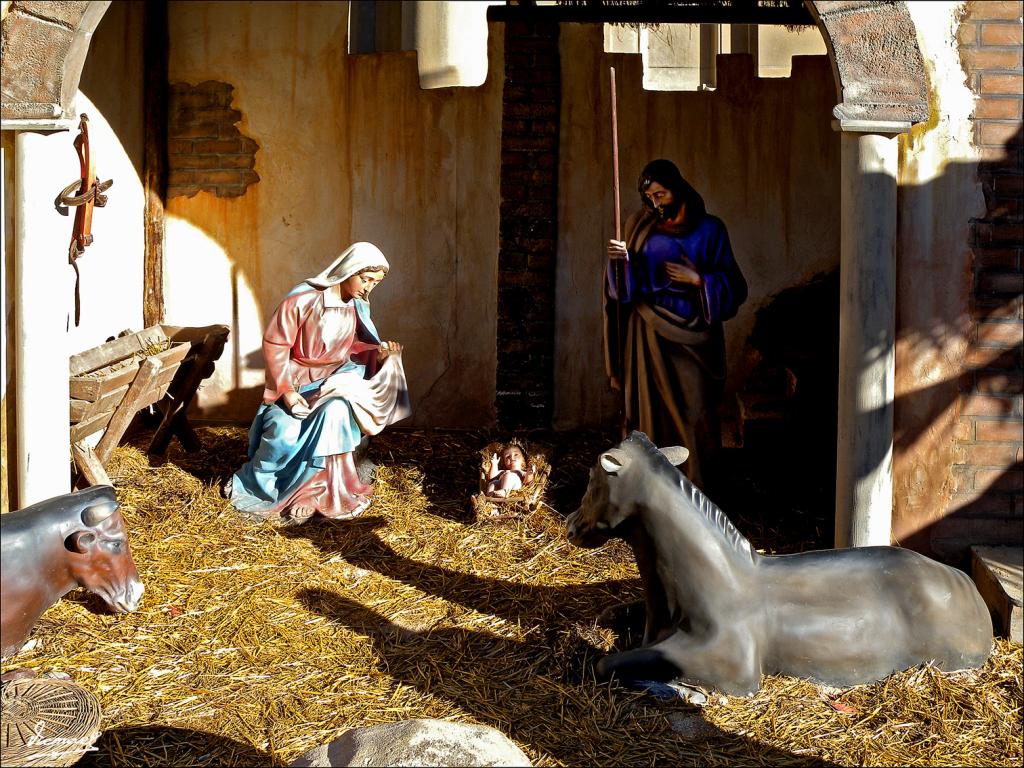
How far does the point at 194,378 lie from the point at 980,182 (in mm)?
5035

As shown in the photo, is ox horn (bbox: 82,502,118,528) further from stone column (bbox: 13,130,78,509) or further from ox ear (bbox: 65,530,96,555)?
stone column (bbox: 13,130,78,509)

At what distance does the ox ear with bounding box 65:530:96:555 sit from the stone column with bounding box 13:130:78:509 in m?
1.67

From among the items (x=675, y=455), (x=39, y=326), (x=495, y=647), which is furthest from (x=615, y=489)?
(x=39, y=326)

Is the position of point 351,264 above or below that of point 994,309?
above

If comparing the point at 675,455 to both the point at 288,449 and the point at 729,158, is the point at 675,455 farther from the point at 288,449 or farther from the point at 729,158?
the point at 729,158

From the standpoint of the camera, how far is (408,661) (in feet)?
18.4

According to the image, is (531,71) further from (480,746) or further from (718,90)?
(480,746)

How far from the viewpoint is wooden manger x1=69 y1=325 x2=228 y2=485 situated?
276 inches

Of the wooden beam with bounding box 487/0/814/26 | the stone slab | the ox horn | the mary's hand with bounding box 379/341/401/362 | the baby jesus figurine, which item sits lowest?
the stone slab

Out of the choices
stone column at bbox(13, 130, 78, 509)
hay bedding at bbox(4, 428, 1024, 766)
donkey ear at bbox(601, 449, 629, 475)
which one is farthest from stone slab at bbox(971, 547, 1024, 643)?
stone column at bbox(13, 130, 78, 509)

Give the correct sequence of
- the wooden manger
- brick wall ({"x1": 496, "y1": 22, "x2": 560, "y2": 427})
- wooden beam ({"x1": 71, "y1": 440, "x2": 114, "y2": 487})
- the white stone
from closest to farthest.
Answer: the white stone < the wooden manger < wooden beam ({"x1": 71, "y1": 440, "x2": 114, "y2": 487}) < brick wall ({"x1": 496, "y1": 22, "x2": 560, "y2": 427})

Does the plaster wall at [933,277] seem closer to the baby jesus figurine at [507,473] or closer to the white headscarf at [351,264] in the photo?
the baby jesus figurine at [507,473]

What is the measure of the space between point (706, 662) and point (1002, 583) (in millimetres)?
1666

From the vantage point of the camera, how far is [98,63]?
28.3 ft
